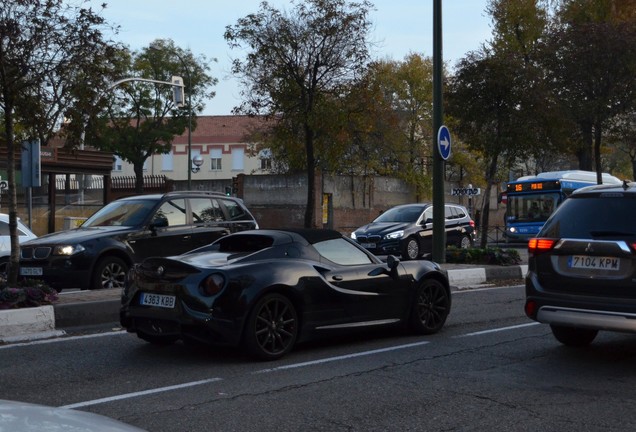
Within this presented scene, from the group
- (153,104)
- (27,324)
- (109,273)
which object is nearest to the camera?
(27,324)

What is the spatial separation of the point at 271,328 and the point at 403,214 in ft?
56.0

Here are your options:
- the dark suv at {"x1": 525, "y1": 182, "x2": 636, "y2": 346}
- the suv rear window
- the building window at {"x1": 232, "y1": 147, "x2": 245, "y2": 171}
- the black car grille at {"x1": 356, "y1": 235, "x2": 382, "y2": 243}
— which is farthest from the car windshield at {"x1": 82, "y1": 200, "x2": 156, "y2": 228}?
the building window at {"x1": 232, "y1": 147, "x2": 245, "y2": 171}

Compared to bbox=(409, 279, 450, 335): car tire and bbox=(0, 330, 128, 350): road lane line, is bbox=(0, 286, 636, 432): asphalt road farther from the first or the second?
bbox=(409, 279, 450, 335): car tire

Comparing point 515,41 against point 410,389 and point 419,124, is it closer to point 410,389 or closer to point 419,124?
point 419,124

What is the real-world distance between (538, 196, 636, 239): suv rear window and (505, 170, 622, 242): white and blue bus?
89.4 feet

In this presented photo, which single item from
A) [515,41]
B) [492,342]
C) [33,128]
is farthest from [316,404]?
[515,41]

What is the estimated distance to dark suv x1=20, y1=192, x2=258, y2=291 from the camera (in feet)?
43.0

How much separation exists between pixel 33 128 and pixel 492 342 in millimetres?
7110

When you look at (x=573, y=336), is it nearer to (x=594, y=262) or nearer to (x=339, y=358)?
(x=594, y=262)

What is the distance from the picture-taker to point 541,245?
8680 mm

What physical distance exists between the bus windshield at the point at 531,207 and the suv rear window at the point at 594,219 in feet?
89.8

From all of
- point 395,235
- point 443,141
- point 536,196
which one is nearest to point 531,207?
point 536,196

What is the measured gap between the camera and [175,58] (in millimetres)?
55281

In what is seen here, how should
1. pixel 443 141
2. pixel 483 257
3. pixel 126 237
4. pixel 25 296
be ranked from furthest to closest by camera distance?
1. pixel 483 257
2. pixel 443 141
3. pixel 126 237
4. pixel 25 296
